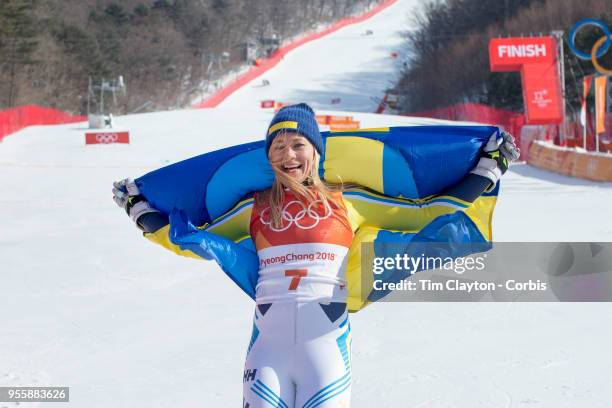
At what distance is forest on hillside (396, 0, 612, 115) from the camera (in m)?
41.1

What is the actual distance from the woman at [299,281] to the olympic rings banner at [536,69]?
2256cm

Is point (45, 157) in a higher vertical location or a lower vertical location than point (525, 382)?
higher

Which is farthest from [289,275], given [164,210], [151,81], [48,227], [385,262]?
[151,81]

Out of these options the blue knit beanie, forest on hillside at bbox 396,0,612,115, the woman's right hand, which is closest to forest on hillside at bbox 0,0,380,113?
forest on hillside at bbox 396,0,612,115

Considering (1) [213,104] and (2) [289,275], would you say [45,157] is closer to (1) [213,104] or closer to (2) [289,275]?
(2) [289,275]

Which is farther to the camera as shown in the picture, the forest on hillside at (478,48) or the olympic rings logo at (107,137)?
the forest on hillside at (478,48)

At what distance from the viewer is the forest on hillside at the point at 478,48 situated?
41.1m

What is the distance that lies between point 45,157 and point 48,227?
44.0 ft

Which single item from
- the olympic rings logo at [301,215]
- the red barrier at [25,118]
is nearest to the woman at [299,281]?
the olympic rings logo at [301,215]

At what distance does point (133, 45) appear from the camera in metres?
78.2

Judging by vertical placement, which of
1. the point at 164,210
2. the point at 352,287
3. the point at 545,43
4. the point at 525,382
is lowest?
the point at 525,382

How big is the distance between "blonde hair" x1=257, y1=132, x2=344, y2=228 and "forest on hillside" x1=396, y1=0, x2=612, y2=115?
105 feet

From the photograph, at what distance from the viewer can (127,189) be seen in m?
4.07

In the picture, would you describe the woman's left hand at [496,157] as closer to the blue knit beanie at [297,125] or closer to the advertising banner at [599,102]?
the blue knit beanie at [297,125]
